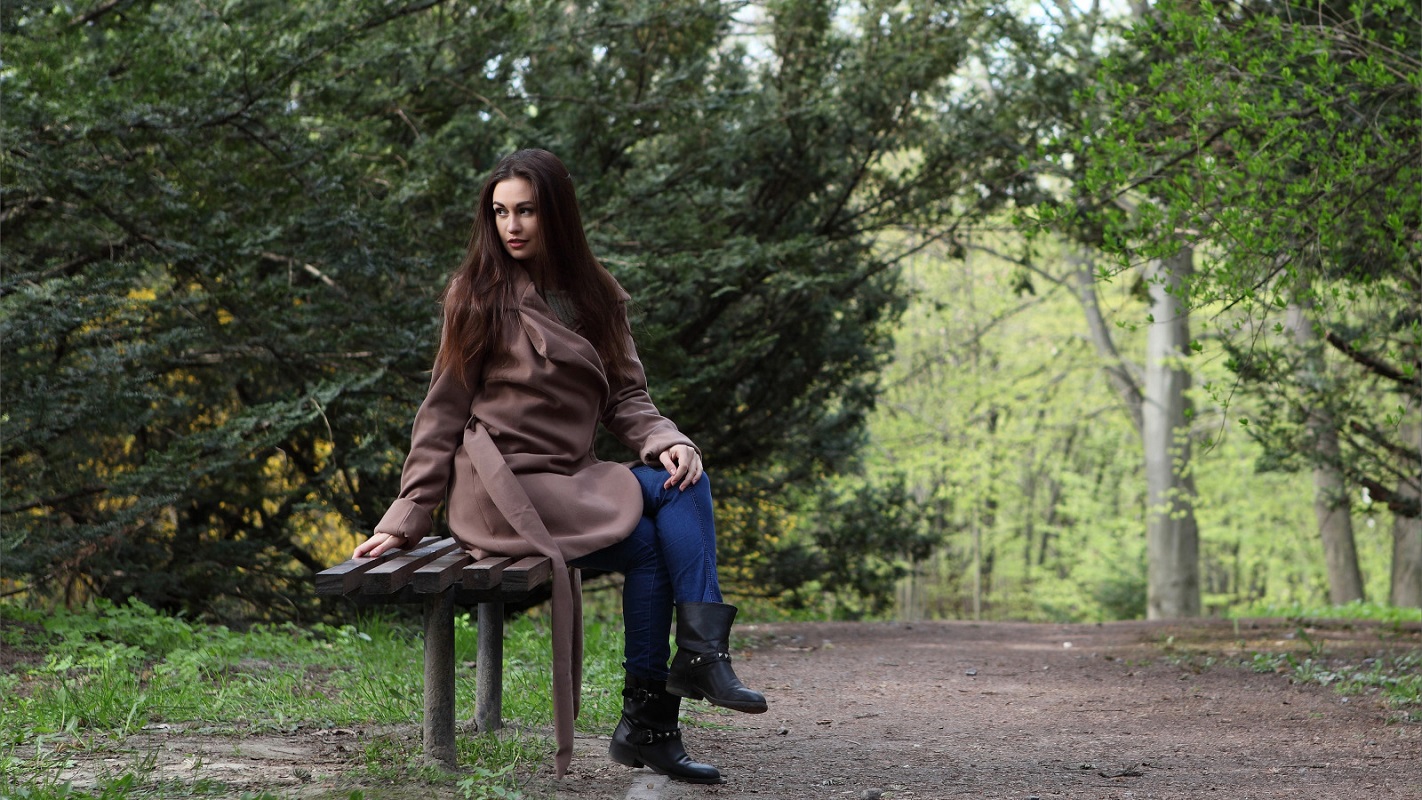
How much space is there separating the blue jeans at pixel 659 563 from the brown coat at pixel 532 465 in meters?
0.08

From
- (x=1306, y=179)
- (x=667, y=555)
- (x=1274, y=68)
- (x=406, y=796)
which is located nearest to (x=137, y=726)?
(x=406, y=796)

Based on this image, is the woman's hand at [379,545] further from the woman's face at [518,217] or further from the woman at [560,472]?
the woman's face at [518,217]

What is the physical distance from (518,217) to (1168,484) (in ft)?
44.8

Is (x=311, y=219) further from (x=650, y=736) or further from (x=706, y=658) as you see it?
(x=706, y=658)

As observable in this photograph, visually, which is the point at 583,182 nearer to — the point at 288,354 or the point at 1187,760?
the point at 288,354

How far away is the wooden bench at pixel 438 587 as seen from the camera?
8.55 feet

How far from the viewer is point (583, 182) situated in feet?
25.3

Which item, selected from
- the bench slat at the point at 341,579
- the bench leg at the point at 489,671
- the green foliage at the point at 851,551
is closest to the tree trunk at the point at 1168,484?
the green foliage at the point at 851,551

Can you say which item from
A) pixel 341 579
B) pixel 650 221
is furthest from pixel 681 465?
pixel 650 221

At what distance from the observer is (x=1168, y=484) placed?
1539 centimetres

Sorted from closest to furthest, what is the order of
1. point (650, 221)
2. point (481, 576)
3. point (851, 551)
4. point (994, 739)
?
1. point (481, 576)
2. point (994, 739)
3. point (650, 221)
4. point (851, 551)

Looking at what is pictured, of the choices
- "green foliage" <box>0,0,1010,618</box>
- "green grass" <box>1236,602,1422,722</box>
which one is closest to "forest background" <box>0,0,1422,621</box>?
"green foliage" <box>0,0,1010,618</box>

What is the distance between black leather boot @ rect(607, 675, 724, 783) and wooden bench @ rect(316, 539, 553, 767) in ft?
1.42

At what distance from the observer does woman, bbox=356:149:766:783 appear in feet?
9.95
